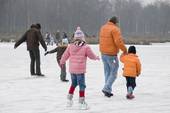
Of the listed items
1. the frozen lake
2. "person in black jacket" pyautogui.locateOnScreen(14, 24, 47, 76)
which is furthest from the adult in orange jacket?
"person in black jacket" pyautogui.locateOnScreen(14, 24, 47, 76)

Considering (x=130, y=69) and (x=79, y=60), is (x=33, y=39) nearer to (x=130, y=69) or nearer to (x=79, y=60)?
(x=130, y=69)

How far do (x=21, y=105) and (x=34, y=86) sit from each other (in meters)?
3.28

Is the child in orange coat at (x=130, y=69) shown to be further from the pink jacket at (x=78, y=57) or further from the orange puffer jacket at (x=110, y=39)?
the pink jacket at (x=78, y=57)

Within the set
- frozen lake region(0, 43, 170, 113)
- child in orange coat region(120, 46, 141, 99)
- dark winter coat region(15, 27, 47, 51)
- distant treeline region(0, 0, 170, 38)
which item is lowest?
frozen lake region(0, 43, 170, 113)

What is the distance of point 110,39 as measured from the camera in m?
11.6

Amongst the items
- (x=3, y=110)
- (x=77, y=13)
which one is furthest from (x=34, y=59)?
(x=77, y=13)

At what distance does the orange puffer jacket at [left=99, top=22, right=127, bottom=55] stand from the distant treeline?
82596 mm

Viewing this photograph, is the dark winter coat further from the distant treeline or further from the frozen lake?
the distant treeline

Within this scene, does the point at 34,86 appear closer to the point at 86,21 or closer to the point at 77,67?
the point at 77,67

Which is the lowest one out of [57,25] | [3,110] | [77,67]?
[3,110]

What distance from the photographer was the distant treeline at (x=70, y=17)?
339ft

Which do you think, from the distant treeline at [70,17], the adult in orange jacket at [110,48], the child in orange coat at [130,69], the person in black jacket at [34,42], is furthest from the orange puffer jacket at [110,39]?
the distant treeline at [70,17]

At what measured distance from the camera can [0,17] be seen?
325ft

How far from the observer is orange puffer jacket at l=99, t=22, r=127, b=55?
11.5 meters
